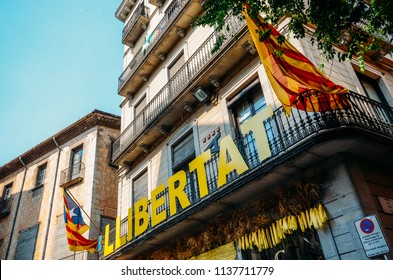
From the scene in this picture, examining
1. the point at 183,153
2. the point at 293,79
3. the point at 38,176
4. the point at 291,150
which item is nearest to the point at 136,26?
the point at 183,153

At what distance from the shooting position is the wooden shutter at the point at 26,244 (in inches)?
642

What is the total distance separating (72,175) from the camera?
17484 mm

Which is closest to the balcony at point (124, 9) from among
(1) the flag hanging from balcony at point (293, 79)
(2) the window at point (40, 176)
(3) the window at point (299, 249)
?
(2) the window at point (40, 176)

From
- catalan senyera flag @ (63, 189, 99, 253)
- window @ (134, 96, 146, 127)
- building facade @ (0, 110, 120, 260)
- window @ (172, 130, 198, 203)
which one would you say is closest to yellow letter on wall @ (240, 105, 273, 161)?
window @ (172, 130, 198, 203)

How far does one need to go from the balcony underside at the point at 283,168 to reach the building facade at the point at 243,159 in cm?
3

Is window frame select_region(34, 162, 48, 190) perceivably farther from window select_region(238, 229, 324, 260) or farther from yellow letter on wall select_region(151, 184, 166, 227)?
window select_region(238, 229, 324, 260)

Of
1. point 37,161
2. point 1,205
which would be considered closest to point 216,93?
point 37,161

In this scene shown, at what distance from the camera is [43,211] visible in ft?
56.2

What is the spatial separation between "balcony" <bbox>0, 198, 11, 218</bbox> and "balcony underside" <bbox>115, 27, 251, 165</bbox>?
10315 mm

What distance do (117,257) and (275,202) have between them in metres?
6.48

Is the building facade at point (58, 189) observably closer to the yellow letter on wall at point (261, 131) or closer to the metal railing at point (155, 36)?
the metal railing at point (155, 36)

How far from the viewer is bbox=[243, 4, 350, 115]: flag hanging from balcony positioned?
21.6ft
